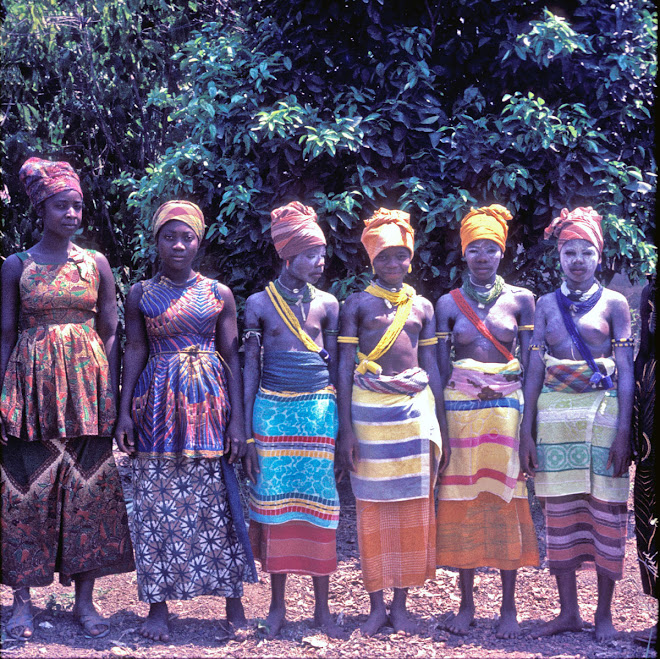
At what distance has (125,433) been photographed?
4168 mm

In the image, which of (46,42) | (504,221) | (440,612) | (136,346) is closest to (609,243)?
(504,221)

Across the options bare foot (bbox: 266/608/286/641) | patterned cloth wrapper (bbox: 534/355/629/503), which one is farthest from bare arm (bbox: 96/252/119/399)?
patterned cloth wrapper (bbox: 534/355/629/503)

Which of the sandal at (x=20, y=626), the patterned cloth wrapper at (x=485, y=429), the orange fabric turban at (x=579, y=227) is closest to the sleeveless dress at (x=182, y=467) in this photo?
the sandal at (x=20, y=626)

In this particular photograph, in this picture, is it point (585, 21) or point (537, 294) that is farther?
point (537, 294)

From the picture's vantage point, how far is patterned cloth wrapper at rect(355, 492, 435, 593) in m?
4.35

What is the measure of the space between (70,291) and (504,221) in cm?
256

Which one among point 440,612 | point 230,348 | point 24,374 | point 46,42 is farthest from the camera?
point 46,42

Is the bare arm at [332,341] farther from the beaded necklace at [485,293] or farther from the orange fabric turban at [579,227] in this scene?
the orange fabric turban at [579,227]

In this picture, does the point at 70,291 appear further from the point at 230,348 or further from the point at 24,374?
the point at 230,348

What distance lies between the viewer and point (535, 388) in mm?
4344

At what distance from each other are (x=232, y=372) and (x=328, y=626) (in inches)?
60.4

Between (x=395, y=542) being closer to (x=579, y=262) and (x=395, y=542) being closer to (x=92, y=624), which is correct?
(x=92, y=624)

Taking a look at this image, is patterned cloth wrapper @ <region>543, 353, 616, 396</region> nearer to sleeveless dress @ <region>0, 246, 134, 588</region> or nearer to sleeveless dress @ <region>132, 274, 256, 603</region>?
sleeveless dress @ <region>132, 274, 256, 603</region>

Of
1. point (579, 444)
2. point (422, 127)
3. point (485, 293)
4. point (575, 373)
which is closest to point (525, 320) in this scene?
point (485, 293)
